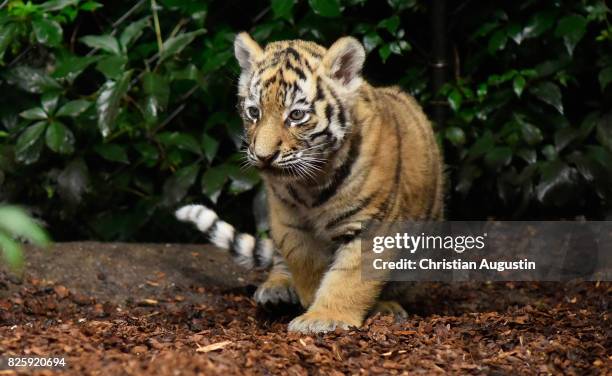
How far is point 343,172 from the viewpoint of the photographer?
4.23 meters

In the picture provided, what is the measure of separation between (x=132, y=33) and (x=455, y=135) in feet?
6.77

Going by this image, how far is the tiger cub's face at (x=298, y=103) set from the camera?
4000 mm

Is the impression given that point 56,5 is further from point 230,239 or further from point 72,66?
point 230,239

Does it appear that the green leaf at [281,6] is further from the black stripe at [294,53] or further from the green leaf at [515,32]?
the green leaf at [515,32]

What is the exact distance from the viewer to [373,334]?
385 cm

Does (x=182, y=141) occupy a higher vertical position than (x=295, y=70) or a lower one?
lower

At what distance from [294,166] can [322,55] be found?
612 mm

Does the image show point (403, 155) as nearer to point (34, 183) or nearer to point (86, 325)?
point (86, 325)

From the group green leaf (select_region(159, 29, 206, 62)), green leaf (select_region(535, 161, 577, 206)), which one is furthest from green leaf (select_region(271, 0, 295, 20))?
green leaf (select_region(535, 161, 577, 206))

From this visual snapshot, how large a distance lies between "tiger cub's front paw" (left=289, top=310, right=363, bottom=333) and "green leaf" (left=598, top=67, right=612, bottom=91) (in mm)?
2205

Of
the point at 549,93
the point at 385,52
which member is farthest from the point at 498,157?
the point at 385,52

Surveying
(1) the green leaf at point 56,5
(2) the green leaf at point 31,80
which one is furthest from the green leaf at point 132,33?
(2) the green leaf at point 31,80

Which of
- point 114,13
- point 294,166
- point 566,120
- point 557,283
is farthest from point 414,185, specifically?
point 114,13

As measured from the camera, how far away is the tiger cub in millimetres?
4070
